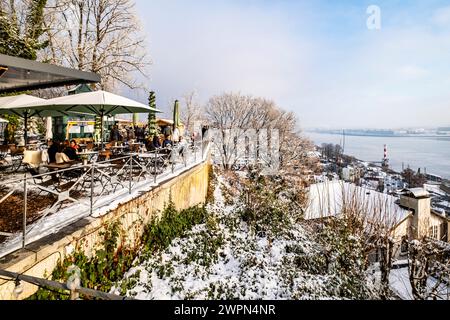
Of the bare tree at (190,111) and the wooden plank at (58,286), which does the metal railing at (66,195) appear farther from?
the bare tree at (190,111)

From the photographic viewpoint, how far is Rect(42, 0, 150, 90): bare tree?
57.6ft

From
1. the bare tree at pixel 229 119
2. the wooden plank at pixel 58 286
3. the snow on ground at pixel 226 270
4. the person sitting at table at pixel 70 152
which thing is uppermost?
the bare tree at pixel 229 119

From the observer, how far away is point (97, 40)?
18.9 meters

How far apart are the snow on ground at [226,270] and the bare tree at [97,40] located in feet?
46.6

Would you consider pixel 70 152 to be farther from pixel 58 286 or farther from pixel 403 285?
pixel 403 285

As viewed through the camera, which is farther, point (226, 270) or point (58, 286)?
point (226, 270)

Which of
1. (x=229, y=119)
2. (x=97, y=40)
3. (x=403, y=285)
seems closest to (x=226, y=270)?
(x=403, y=285)

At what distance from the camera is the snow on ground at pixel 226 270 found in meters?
6.10

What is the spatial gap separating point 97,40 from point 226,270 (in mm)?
19254

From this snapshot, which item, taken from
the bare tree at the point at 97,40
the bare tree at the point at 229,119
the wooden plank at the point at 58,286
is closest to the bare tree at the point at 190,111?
the bare tree at the point at 229,119

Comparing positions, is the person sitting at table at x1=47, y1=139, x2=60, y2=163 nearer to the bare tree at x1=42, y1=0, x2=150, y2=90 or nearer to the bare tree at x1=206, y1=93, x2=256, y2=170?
the bare tree at x1=42, y1=0, x2=150, y2=90

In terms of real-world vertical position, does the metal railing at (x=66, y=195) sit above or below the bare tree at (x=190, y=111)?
below
